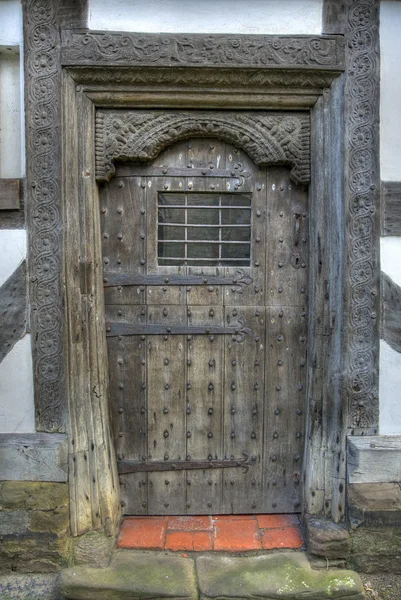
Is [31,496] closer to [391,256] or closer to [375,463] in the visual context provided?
[375,463]

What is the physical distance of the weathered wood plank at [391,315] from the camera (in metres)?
2.38

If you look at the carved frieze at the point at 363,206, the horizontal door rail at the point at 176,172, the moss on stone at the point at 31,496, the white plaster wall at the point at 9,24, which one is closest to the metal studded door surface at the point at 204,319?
the horizontal door rail at the point at 176,172

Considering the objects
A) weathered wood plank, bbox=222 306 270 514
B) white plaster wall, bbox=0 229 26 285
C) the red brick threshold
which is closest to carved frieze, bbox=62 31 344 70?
white plaster wall, bbox=0 229 26 285

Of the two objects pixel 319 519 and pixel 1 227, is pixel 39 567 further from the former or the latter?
pixel 1 227

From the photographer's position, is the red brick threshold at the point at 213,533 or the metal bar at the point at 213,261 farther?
the metal bar at the point at 213,261

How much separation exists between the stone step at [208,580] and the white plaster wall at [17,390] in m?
0.74

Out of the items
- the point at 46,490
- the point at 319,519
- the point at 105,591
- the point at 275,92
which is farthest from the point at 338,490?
the point at 275,92

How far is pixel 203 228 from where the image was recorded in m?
2.60

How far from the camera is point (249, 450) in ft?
8.74

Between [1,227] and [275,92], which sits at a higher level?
[275,92]

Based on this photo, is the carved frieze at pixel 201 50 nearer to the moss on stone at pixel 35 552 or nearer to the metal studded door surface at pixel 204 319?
the metal studded door surface at pixel 204 319

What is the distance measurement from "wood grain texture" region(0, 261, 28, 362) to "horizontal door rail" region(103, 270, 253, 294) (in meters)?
0.43

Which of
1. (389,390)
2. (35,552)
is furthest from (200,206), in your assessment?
(35,552)

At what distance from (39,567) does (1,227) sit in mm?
1673
